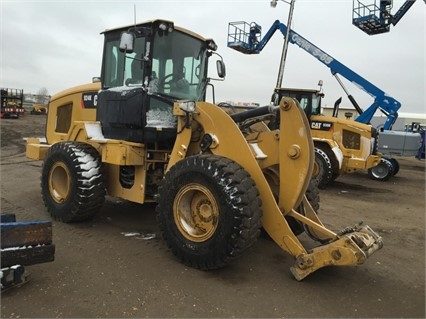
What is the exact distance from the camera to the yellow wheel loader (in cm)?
369

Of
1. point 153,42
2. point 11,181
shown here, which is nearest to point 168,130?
point 153,42

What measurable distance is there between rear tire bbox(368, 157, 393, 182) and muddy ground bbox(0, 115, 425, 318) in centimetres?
731

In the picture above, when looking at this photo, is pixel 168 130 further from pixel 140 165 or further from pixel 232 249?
pixel 232 249

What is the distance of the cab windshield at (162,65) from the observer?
493cm

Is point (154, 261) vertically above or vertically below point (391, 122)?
below

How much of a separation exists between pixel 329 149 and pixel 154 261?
721 centimetres

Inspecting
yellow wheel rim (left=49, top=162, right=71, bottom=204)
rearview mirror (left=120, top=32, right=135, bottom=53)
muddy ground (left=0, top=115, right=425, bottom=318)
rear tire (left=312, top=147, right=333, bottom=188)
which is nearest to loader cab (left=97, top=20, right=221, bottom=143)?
rearview mirror (left=120, top=32, right=135, bottom=53)

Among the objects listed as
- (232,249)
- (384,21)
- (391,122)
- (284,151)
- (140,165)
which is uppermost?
(384,21)

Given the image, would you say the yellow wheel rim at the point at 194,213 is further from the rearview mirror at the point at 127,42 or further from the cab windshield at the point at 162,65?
the rearview mirror at the point at 127,42

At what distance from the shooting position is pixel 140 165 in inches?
196

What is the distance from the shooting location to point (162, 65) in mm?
5055

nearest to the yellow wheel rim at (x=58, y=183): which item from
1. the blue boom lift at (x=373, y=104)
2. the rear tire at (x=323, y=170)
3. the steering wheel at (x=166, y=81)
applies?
the steering wheel at (x=166, y=81)

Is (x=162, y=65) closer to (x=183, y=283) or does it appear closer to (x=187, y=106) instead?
(x=187, y=106)

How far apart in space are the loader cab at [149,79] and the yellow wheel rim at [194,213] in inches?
45.4
